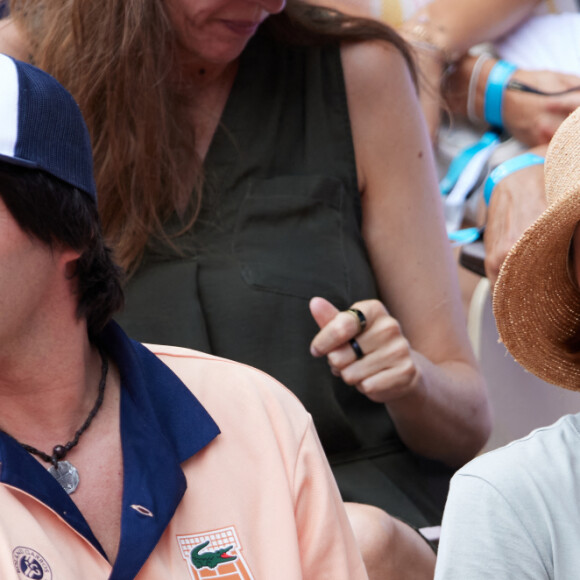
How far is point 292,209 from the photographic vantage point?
210 centimetres

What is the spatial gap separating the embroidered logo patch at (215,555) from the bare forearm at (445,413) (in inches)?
27.1

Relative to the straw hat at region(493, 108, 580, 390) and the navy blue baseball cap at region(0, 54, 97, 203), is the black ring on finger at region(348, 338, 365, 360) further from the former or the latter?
the navy blue baseball cap at region(0, 54, 97, 203)

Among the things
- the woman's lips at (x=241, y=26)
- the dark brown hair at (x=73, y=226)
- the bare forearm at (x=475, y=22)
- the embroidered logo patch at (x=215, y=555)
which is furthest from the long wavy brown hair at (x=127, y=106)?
the bare forearm at (x=475, y=22)

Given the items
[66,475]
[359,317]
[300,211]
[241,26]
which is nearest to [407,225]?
[300,211]

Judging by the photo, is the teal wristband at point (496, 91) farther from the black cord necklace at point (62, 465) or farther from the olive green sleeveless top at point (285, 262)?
the black cord necklace at point (62, 465)

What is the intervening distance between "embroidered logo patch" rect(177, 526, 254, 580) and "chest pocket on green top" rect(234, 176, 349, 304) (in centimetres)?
73

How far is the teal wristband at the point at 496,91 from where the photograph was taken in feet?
8.84

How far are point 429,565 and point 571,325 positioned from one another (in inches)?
21.0

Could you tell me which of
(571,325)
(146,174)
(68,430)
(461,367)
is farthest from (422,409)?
(68,430)

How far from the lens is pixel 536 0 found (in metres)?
2.81

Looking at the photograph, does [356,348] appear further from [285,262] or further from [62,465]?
[62,465]

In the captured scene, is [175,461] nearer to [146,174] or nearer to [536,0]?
[146,174]

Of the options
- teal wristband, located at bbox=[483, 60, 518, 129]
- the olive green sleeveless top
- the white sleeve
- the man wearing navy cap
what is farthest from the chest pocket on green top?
the white sleeve

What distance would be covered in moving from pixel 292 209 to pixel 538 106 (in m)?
0.83
